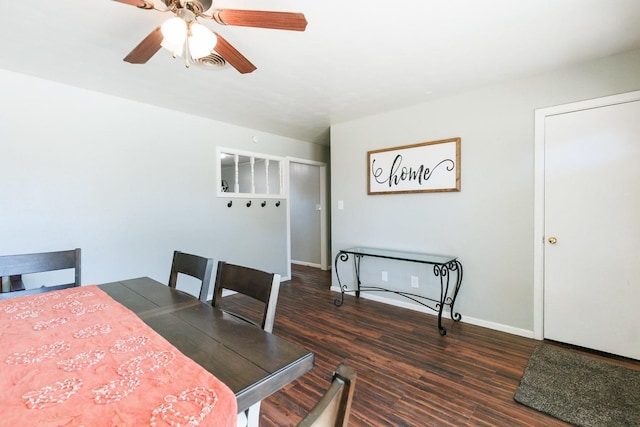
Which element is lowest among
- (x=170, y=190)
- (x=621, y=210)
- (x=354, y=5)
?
(x=621, y=210)

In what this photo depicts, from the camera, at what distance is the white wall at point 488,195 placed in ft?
8.07

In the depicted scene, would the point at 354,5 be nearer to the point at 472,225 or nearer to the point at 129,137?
the point at 472,225

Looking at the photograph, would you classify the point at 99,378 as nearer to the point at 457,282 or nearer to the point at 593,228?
the point at 457,282

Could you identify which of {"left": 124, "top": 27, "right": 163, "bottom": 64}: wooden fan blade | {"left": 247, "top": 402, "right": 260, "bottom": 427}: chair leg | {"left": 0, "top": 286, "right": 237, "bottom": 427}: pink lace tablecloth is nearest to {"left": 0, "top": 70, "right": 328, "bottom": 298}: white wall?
{"left": 124, "top": 27, "right": 163, "bottom": 64}: wooden fan blade

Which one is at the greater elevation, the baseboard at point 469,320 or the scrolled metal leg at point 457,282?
the scrolled metal leg at point 457,282

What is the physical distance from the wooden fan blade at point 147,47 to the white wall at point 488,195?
8.30 ft

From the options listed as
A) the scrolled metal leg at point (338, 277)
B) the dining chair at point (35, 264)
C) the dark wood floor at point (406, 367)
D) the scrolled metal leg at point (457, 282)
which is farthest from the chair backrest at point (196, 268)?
the scrolled metal leg at point (457, 282)

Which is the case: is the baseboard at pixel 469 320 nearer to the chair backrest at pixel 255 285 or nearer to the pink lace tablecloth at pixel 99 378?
the chair backrest at pixel 255 285

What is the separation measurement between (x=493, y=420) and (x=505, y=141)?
2.24 meters

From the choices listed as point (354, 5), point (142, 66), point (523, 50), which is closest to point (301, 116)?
point (142, 66)

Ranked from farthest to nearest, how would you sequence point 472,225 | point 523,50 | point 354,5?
point 472,225
point 523,50
point 354,5

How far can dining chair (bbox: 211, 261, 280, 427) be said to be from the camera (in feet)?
3.63

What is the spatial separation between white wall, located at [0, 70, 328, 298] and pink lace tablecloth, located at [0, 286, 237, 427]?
176 cm

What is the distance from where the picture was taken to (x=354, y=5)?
5.30ft
